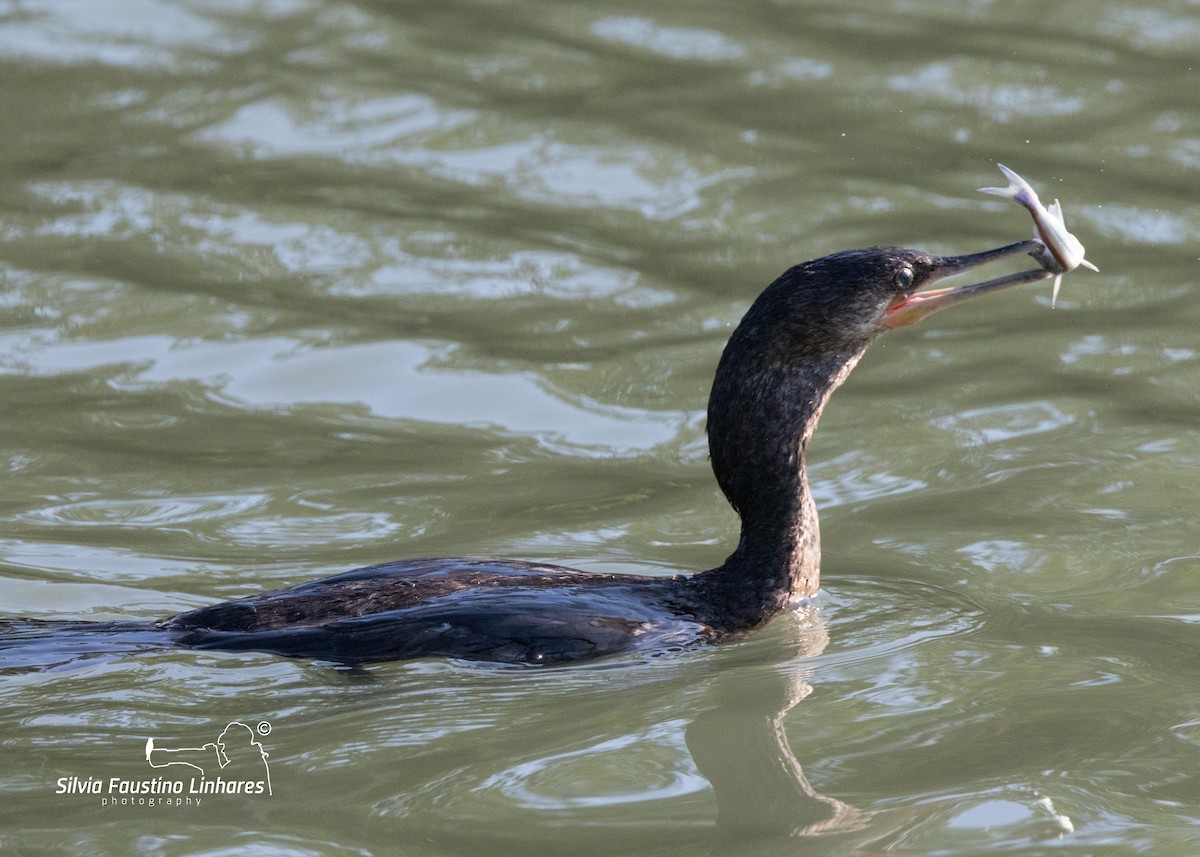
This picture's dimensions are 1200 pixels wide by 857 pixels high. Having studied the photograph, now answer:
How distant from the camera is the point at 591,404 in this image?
26.7 feet

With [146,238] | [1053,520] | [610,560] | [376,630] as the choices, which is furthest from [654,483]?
[146,238]

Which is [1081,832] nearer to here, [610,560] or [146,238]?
[610,560]

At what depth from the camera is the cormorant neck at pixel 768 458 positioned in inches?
239

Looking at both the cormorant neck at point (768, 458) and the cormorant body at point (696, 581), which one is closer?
the cormorant body at point (696, 581)

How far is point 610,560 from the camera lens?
6715 mm

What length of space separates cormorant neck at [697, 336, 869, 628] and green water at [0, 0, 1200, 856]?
190mm

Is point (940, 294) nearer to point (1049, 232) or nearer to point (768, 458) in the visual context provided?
point (1049, 232)

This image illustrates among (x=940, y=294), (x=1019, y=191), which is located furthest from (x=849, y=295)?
(x=1019, y=191)

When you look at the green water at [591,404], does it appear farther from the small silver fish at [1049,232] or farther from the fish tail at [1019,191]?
the fish tail at [1019,191]

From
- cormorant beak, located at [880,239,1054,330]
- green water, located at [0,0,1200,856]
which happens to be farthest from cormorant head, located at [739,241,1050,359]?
green water, located at [0,0,1200,856]

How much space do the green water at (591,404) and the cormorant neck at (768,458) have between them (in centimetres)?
A: 19

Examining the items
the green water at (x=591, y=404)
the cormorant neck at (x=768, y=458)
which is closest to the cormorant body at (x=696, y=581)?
the cormorant neck at (x=768, y=458)

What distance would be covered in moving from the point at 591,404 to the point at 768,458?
205 centimetres

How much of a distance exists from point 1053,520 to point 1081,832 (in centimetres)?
253
